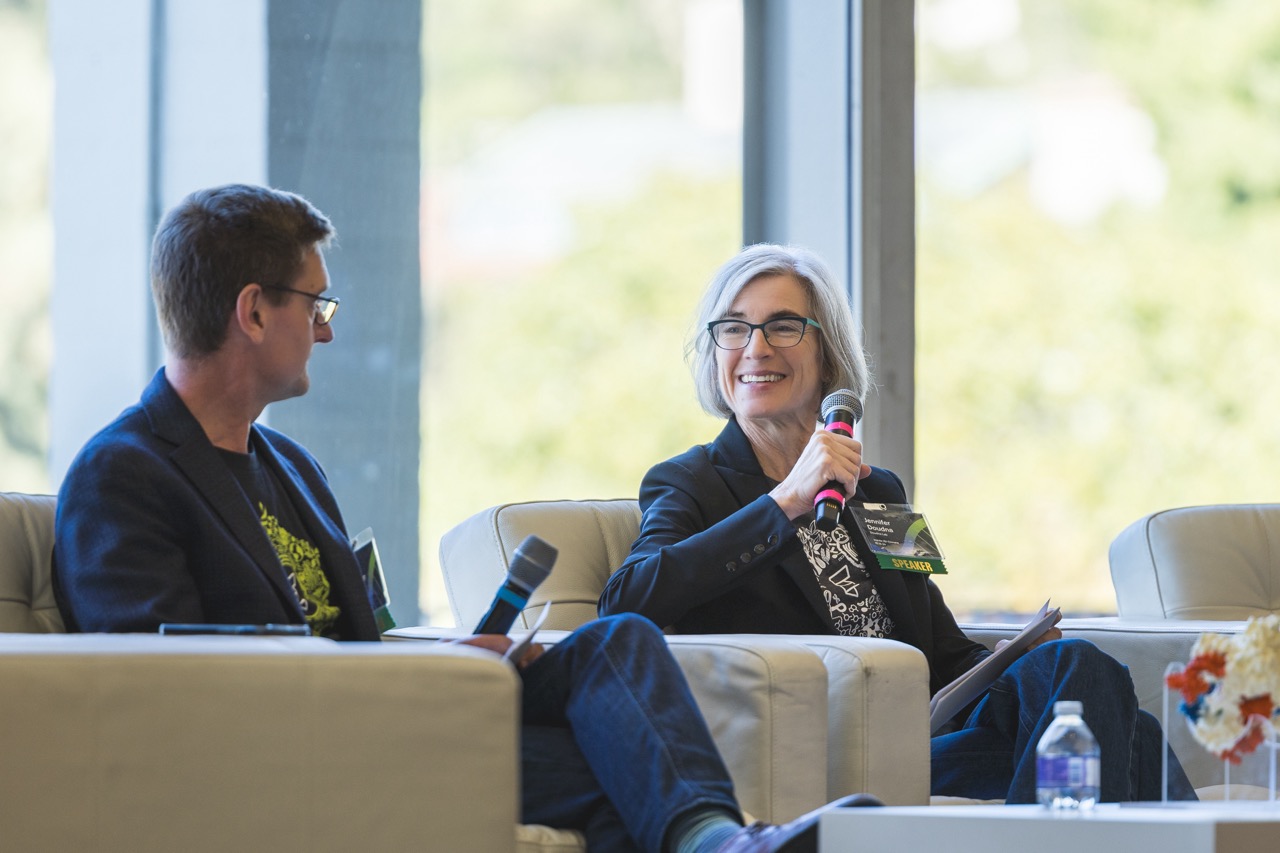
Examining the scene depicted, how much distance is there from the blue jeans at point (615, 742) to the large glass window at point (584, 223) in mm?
1845

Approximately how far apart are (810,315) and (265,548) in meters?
1.19

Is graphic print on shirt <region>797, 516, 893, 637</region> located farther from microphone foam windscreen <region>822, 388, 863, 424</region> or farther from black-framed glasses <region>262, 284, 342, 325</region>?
black-framed glasses <region>262, 284, 342, 325</region>

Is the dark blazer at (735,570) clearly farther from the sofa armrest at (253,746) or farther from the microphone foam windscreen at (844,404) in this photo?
the sofa armrest at (253,746)

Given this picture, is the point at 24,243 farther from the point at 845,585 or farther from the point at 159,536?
the point at 845,585

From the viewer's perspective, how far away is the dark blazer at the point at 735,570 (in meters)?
2.43

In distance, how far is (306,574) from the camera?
88.3 inches

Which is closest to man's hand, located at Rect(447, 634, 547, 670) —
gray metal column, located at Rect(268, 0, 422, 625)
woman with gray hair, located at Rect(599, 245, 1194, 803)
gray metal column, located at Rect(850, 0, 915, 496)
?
woman with gray hair, located at Rect(599, 245, 1194, 803)

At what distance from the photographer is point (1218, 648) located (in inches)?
71.0

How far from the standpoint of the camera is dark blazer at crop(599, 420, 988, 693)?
243cm

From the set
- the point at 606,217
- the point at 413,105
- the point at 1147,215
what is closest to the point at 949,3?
the point at 1147,215

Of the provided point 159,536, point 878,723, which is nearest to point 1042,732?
point 878,723

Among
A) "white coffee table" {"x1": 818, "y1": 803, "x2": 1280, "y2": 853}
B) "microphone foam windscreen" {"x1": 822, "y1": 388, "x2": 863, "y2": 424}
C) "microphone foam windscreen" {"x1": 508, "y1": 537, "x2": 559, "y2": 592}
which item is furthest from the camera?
"microphone foam windscreen" {"x1": 822, "y1": 388, "x2": 863, "y2": 424}

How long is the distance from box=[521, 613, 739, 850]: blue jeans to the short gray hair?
0.95m

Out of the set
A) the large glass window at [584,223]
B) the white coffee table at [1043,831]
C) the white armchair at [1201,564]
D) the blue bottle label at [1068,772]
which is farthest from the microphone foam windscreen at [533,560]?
the large glass window at [584,223]
